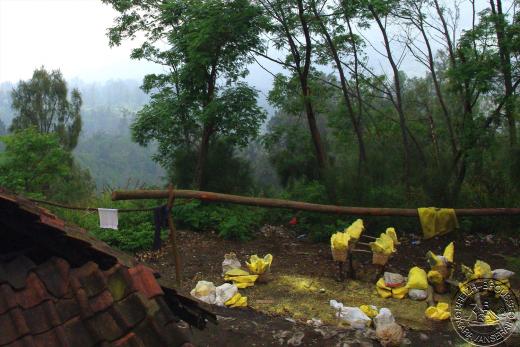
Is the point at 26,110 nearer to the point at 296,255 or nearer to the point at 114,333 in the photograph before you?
the point at 296,255

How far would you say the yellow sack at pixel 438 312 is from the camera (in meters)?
5.24

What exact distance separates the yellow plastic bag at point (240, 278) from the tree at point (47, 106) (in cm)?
2475

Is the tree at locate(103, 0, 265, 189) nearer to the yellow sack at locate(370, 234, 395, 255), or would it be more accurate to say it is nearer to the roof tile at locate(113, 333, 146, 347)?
the yellow sack at locate(370, 234, 395, 255)

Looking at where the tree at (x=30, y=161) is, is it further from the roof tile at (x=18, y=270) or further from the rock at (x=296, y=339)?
the roof tile at (x=18, y=270)

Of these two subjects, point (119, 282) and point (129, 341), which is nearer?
point (129, 341)

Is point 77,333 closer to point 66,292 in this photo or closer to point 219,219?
point 66,292

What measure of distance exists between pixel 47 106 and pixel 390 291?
94.0ft

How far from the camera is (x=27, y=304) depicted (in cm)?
166

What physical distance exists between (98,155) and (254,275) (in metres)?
57.8

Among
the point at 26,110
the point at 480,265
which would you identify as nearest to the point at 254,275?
the point at 480,265

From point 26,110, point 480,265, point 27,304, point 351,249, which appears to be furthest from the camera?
point 26,110

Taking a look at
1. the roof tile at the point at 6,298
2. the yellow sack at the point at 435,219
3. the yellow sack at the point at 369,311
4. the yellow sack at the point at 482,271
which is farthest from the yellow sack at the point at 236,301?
the roof tile at the point at 6,298

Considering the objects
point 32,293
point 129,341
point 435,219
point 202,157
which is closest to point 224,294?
point 435,219

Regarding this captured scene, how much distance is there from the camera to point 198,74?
36.0 feet
